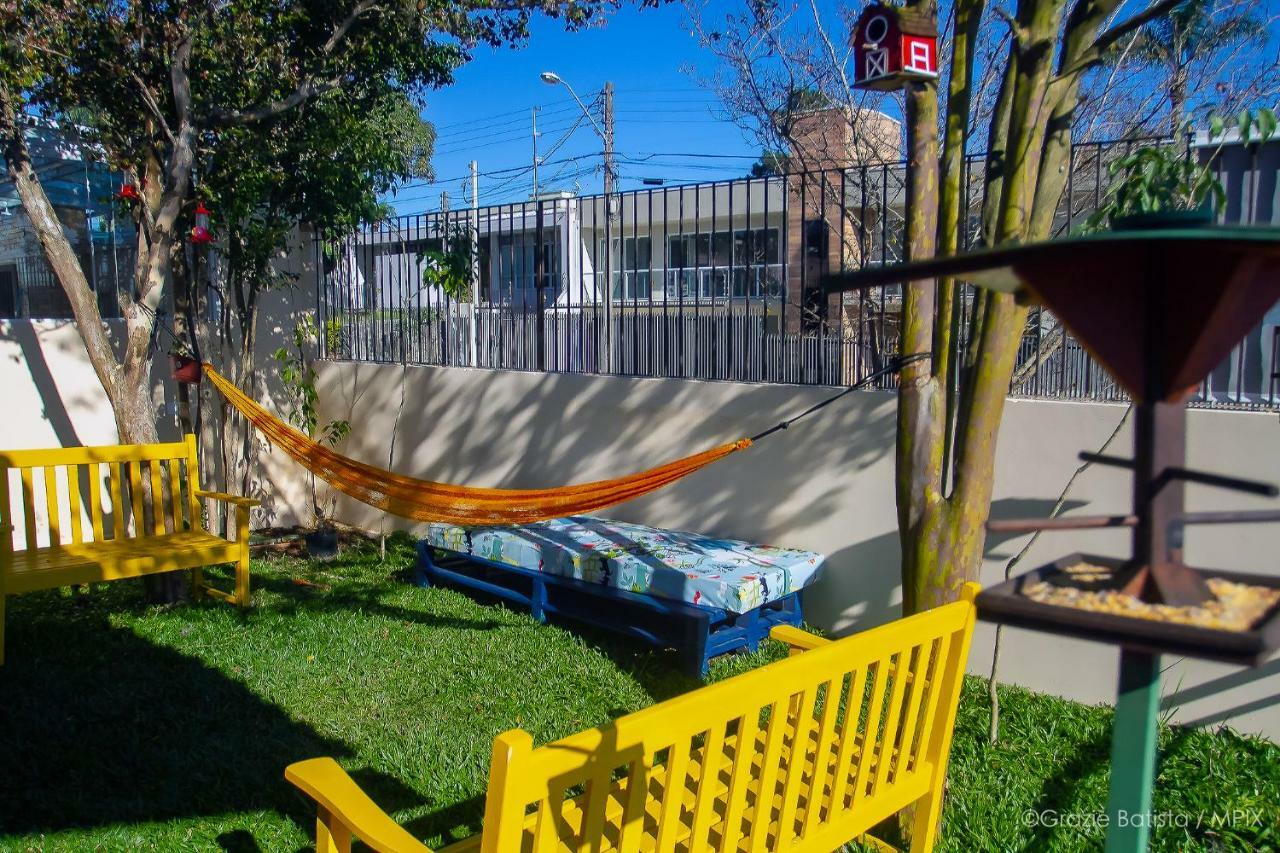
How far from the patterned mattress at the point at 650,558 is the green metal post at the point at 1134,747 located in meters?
2.63

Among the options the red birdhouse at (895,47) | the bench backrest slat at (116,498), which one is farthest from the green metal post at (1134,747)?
the bench backrest slat at (116,498)

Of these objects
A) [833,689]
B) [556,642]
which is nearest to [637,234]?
[556,642]

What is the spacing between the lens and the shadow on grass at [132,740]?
2.87 metres

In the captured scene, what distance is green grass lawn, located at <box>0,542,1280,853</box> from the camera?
2773 mm

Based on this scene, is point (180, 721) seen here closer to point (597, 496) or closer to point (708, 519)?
point (597, 496)

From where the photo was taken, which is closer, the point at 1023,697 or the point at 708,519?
the point at 1023,697

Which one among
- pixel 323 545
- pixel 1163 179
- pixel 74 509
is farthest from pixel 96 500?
pixel 1163 179

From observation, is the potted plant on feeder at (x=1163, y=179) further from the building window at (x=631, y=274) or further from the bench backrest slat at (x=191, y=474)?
the bench backrest slat at (x=191, y=474)

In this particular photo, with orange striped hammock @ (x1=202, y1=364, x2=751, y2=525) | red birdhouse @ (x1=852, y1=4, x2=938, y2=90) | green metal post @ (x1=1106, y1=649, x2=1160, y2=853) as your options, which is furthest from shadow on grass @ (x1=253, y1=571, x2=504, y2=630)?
green metal post @ (x1=1106, y1=649, x2=1160, y2=853)

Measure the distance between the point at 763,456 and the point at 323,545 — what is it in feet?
10.2

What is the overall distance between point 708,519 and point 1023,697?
69.2 inches

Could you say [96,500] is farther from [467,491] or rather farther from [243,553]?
[467,491]

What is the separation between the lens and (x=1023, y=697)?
11.8 feet

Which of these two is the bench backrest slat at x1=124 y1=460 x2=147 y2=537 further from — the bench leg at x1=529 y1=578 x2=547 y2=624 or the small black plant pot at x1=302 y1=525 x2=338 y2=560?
the bench leg at x1=529 y1=578 x2=547 y2=624
